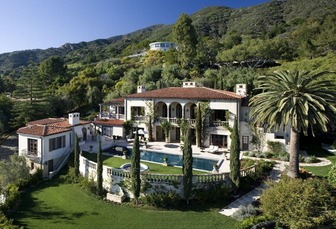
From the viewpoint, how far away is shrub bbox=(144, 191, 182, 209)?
19.8 m

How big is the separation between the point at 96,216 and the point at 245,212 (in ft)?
36.0

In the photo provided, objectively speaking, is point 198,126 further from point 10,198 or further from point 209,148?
point 10,198

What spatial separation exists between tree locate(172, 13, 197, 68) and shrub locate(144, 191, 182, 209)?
49.1 m

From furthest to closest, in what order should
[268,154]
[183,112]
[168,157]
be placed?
[183,112], [168,157], [268,154]

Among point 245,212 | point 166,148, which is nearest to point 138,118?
point 166,148

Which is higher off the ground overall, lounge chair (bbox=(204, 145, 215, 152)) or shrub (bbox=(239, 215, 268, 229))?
lounge chair (bbox=(204, 145, 215, 152))

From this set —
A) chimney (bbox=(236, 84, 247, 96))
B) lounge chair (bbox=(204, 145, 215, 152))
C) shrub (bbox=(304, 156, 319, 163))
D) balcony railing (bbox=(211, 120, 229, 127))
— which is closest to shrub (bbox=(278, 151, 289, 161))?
shrub (bbox=(304, 156, 319, 163))

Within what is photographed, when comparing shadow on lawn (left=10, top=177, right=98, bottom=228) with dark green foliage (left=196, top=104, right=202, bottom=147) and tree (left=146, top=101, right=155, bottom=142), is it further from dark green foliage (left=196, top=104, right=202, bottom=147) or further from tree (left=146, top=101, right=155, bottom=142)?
tree (left=146, top=101, right=155, bottom=142)

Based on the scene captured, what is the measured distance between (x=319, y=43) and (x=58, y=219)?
60239 mm

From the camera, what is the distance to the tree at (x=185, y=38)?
6419 centimetres

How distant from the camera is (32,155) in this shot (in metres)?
28.8

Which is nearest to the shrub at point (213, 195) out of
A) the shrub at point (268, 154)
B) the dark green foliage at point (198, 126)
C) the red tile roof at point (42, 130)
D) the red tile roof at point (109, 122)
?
the shrub at point (268, 154)

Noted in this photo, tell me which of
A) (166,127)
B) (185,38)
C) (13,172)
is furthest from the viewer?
(185,38)

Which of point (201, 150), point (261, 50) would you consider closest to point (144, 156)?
point (201, 150)
